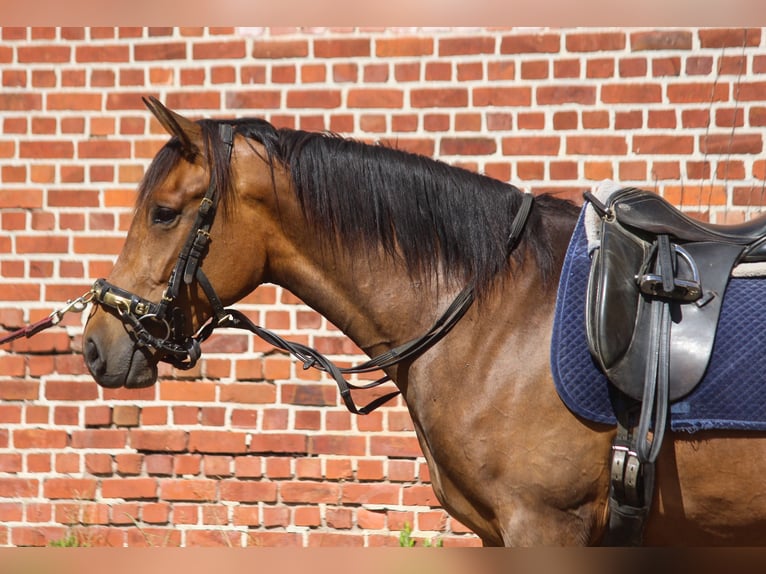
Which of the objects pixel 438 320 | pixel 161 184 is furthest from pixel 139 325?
pixel 438 320

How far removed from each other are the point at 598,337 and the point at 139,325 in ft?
4.48

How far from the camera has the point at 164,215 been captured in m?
2.50

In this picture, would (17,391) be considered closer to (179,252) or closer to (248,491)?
(248,491)

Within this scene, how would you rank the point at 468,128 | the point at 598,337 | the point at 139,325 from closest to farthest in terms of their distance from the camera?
the point at 598,337 → the point at 139,325 → the point at 468,128

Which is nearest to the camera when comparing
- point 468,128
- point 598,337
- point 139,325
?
point 598,337

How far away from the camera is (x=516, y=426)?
2.30 m

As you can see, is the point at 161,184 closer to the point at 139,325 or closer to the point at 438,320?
the point at 139,325

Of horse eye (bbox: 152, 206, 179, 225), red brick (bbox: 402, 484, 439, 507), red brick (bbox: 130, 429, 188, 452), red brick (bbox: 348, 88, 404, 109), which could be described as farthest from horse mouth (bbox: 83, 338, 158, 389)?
red brick (bbox: 348, 88, 404, 109)

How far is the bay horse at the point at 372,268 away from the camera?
93.4 inches

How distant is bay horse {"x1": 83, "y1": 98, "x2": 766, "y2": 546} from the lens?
2373 millimetres

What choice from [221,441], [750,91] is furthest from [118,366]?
[750,91]

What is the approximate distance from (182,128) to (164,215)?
10.9 inches

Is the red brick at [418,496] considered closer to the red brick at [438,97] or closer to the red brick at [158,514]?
the red brick at [158,514]

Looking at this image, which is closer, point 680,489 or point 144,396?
point 680,489
